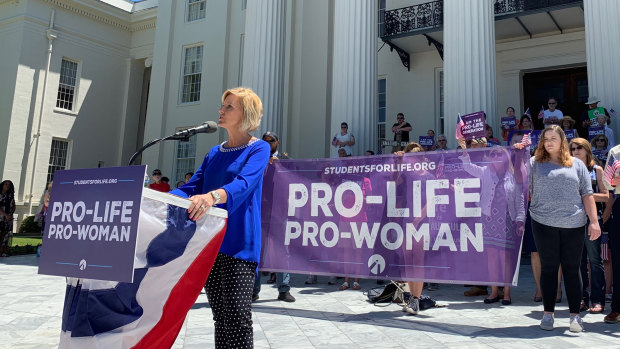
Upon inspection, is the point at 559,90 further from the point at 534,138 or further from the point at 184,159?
the point at 184,159

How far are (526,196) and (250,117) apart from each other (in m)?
3.63

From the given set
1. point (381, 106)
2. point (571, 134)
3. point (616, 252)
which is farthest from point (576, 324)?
point (381, 106)

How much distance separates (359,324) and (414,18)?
12293 millimetres

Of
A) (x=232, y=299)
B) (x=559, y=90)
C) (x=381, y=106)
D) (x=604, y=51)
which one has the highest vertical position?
(x=559, y=90)

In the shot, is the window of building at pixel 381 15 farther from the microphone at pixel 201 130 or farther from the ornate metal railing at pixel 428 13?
the microphone at pixel 201 130

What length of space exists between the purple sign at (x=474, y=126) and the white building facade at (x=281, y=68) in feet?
11.2

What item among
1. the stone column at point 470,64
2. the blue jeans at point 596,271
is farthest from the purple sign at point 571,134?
the blue jeans at point 596,271

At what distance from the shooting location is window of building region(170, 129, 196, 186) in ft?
65.3

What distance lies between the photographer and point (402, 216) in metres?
5.70

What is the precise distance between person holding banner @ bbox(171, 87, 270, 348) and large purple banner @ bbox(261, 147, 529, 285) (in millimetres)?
3141

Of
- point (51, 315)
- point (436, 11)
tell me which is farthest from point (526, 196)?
point (436, 11)

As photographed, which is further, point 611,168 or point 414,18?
point 414,18

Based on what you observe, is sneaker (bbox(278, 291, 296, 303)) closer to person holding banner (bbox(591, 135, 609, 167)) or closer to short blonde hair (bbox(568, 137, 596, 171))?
short blonde hair (bbox(568, 137, 596, 171))

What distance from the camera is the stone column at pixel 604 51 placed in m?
9.28
